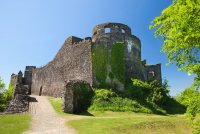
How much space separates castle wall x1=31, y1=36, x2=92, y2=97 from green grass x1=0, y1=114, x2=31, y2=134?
43.3 feet

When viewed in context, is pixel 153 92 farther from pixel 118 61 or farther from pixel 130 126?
pixel 130 126

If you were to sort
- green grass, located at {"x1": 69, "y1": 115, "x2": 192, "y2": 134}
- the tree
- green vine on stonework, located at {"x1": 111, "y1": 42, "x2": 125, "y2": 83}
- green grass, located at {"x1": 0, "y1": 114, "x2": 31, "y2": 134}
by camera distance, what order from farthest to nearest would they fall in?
1. green vine on stonework, located at {"x1": 111, "y1": 42, "x2": 125, "y2": 83}
2. green grass, located at {"x1": 69, "y1": 115, "x2": 192, "y2": 134}
3. green grass, located at {"x1": 0, "y1": 114, "x2": 31, "y2": 134}
4. the tree

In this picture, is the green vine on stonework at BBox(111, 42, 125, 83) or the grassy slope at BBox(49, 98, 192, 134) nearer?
the grassy slope at BBox(49, 98, 192, 134)

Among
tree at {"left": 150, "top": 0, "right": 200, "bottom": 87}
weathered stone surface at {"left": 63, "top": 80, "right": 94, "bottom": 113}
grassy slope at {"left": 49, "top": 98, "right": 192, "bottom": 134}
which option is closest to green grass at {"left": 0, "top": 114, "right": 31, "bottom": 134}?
grassy slope at {"left": 49, "top": 98, "right": 192, "bottom": 134}

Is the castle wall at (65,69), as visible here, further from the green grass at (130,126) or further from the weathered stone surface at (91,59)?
the green grass at (130,126)

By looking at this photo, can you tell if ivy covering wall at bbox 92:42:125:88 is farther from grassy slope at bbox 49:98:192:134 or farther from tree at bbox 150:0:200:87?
tree at bbox 150:0:200:87

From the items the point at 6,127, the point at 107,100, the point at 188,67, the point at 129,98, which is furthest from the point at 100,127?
the point at 129,98

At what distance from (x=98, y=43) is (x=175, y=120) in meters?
15.8

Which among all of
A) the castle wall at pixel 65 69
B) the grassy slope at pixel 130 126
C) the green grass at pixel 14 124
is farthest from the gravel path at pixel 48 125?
the castle wall at pixel 65 69

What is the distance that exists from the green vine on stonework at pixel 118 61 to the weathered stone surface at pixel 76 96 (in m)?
4.89

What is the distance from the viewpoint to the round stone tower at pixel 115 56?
33281mm

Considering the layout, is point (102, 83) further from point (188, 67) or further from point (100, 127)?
point (188, 67)

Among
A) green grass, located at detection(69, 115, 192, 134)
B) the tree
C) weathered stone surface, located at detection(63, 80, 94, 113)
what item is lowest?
green grass, located at detection(69, 115, 192, 134)

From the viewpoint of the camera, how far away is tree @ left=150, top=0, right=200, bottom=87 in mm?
10172
